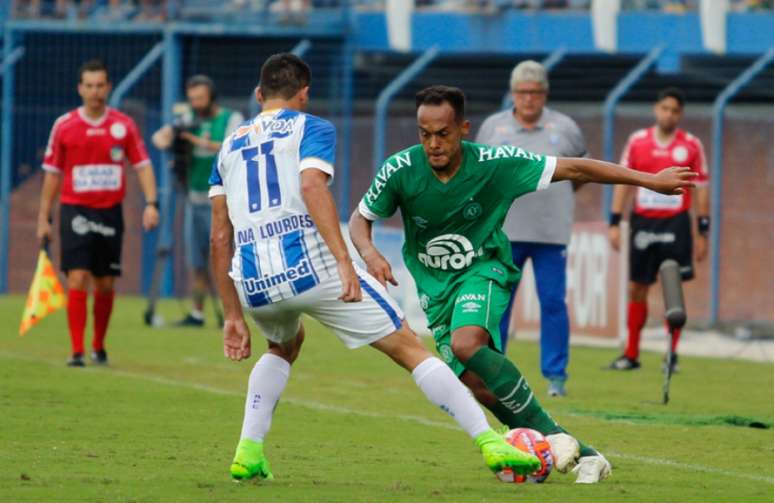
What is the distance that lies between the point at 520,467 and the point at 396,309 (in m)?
0.87

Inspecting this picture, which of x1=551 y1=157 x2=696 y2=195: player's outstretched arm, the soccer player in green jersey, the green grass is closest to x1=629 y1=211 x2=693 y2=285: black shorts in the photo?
the green grass

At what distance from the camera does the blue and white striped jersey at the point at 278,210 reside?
7.62 m

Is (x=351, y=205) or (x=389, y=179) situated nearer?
(x=389, y=179)

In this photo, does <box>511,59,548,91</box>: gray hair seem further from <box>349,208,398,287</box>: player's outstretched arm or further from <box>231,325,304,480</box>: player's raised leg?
<box>231,325,304,480</box>: player's raised leg

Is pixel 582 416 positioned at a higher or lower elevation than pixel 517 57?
lower

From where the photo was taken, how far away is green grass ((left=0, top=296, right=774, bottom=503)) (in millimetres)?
7680

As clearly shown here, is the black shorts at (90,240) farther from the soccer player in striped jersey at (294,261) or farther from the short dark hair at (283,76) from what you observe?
the short dark hair at (283,76)

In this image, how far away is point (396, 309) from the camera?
25.4 ft

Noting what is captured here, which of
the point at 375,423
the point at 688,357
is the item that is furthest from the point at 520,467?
the point at 688,357

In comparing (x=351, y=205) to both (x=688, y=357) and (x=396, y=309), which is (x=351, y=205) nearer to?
(x=688, y=357)

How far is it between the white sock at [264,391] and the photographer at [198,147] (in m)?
9.86

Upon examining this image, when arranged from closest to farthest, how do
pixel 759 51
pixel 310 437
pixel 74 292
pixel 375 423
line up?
pixel 310 437 → pixel 375 423 → pixel 74 292 → pixel 759 51

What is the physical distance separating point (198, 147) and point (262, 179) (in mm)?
10557

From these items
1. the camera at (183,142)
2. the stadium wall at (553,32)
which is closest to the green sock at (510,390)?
the camera at (183,142)
